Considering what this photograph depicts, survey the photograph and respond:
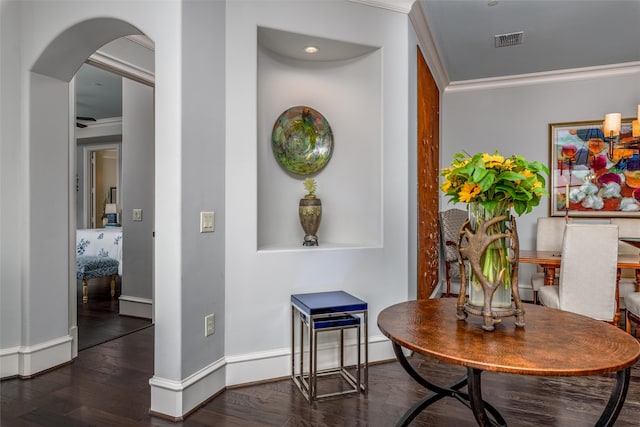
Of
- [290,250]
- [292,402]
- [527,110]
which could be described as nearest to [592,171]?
[527,110]

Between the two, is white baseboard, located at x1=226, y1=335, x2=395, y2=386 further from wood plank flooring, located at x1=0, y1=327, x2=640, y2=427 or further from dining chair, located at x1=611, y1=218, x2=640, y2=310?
dining chair, located at x1=611, y1=218, x2=640, y2=310

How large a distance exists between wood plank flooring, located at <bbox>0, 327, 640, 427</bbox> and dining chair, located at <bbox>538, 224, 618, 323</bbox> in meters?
0.50

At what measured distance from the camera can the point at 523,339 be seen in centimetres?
136

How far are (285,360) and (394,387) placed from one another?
2.42 ft

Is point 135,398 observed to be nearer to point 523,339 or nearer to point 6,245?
point 6,245

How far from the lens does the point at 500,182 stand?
1461mm

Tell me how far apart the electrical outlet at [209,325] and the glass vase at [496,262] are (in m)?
1.55

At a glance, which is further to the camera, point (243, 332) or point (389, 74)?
point (389, 74)

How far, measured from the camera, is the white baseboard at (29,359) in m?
2.59

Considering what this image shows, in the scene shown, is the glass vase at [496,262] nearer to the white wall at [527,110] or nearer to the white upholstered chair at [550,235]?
the white upholstered chair at [550,235]

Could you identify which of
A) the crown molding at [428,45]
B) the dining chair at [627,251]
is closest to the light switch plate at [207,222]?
the crown molding at [428,45]

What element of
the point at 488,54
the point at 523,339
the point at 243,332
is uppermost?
the point at 488,54

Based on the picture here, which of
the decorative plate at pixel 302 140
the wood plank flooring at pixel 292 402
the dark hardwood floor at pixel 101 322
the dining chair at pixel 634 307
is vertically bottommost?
the wood plank flooring at pixel 292 402

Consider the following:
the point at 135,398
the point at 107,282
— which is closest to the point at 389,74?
the point at 135,398
